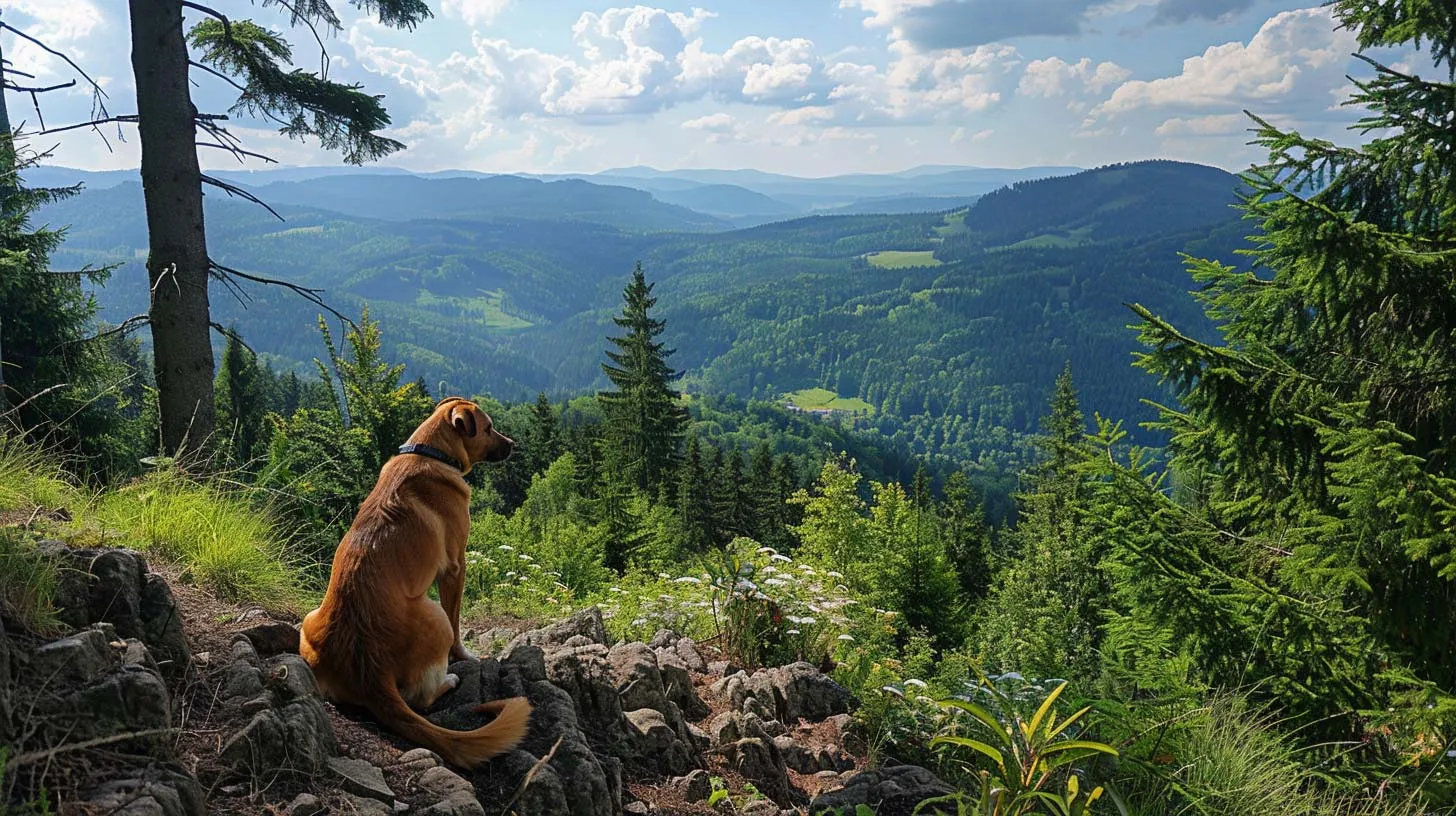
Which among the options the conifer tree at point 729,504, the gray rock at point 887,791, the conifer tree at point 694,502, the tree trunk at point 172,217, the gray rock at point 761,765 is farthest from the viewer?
the conifer tree at point 729,504

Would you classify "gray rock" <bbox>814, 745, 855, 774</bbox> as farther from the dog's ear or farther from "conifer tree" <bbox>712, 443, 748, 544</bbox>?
"conifer tree" <bbox>712, 443, 748, 544</bbox>

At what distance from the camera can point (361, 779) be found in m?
2.89

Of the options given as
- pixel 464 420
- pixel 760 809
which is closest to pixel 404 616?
pixel 464 420

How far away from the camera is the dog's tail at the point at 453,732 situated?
3.28m

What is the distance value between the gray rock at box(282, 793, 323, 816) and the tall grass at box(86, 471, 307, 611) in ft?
6.21

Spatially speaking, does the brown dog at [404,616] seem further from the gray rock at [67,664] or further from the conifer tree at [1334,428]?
the conifer tree at [1334,428]

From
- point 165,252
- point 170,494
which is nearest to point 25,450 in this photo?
point 170,494

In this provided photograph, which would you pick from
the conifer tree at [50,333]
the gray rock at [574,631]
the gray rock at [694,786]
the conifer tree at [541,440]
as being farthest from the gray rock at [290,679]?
the conifer tree at [541,440]

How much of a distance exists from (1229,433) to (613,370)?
114 feet

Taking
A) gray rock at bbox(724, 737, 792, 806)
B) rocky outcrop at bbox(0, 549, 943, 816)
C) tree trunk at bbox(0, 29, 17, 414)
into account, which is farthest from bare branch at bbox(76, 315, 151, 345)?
gray rock at bbox(724, 737, 792, 806)

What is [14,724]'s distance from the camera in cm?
228

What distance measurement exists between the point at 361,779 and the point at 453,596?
133 cm

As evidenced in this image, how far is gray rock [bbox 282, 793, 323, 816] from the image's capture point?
261 centimetres

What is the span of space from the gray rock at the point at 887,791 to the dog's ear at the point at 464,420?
8.28ft
